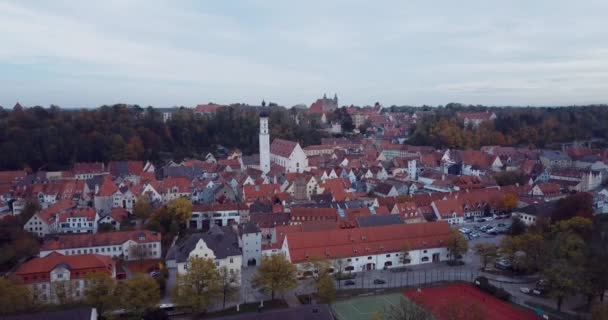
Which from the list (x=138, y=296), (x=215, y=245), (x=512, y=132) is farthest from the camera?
(x=512, y=132)

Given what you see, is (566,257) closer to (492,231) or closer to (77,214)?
(492,231)

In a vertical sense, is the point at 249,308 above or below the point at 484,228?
below

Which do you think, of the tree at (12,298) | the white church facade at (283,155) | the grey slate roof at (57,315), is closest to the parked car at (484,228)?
the white church facade at (283,155)

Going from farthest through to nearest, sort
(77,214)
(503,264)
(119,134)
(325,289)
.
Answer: (119,134) → (77,214) → (503,264) → (325,289)

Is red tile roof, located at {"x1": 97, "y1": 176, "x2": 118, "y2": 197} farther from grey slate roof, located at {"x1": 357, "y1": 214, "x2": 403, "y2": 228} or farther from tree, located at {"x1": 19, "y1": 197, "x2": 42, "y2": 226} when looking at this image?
grey slate roof, located at {"x1": 357, "y1": 214, "x2": 403, "y2": 228}

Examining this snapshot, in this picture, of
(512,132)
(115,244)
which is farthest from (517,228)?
(512,132)

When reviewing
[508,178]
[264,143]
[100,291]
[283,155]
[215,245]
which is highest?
[264,143]

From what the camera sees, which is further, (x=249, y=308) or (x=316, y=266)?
(x=316, y=266)

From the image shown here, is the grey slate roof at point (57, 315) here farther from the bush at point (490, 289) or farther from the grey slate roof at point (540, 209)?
the grey slate roof at point (540, 209)
